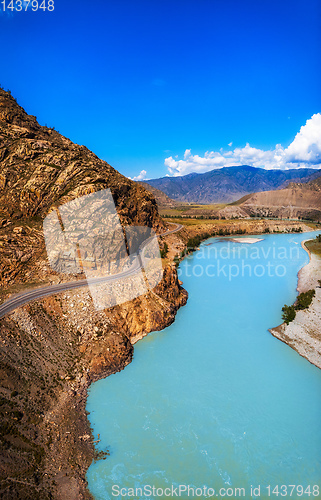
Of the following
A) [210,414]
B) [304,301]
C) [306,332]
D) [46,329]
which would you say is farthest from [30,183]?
[304,301]

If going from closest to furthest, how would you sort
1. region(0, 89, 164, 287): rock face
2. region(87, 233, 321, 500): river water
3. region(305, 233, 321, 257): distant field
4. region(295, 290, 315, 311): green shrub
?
region(87, 233, 321, 500): river water < region(0, 89, 164, 287): rock face < region(295, 290, 315, 311): green shrub < region(305, 233, 321, 257): distant field

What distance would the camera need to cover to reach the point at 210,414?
2417cm

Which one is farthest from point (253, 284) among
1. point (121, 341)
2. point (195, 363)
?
point (121, 341)

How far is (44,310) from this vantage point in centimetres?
3180

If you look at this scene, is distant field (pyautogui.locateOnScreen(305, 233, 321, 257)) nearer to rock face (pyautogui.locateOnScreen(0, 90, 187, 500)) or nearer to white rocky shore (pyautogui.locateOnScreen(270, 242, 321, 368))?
white rocky shore (pyautogui.locateOnScreen(270, 242, 321, 368))

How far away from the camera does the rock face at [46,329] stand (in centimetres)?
1886

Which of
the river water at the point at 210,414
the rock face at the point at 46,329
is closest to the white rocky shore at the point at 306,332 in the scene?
the river water at the point at 210,414

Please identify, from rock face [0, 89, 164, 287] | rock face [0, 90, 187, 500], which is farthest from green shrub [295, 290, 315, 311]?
rock face [0, 89, 164, 287]

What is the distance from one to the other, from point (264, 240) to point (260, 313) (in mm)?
78282

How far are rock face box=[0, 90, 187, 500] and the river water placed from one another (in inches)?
74.5

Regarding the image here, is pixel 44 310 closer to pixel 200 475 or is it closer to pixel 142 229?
pixel 200 475

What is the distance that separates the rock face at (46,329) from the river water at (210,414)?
6.21ft

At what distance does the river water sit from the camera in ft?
63.6

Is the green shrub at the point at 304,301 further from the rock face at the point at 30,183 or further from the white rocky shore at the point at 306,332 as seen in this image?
the rock face at the point at 30,183
